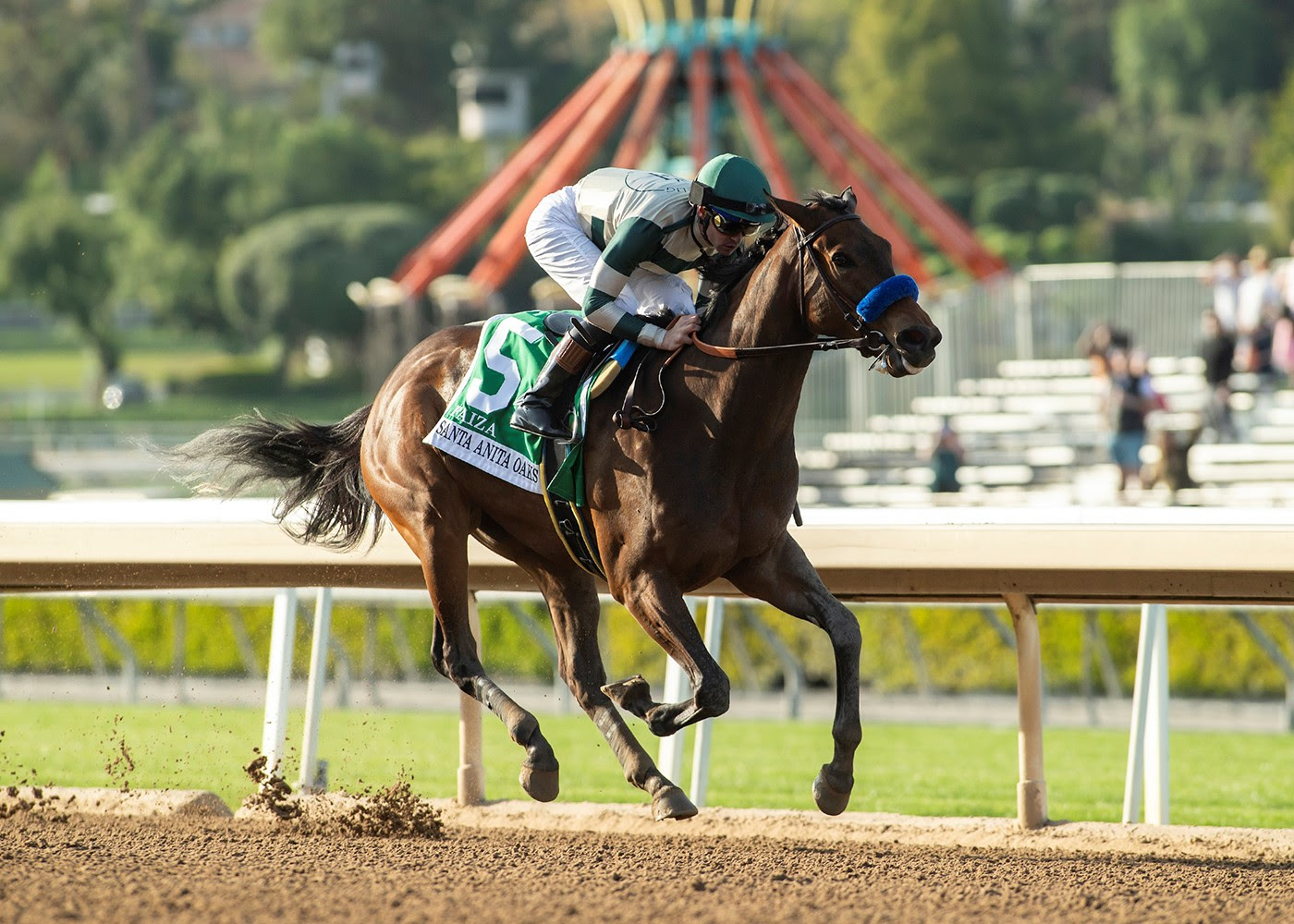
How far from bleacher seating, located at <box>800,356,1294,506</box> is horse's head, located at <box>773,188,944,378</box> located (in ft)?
29.4

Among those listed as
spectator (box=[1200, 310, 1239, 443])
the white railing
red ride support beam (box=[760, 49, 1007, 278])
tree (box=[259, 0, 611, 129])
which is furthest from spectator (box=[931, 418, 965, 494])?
tree (box=[259, 0, 611, 129])

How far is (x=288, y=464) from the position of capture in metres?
5.68

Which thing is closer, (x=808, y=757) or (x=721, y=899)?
(x=721, y=899)

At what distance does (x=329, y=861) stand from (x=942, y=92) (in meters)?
47.0

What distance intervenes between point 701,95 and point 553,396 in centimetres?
2406

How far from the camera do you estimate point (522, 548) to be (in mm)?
5250

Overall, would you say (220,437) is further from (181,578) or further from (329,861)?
(329,861)

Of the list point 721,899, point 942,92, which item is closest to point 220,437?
point 721,899

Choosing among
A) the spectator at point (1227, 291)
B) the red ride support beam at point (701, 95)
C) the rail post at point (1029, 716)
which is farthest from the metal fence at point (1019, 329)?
the rail post at point (1029, 716)

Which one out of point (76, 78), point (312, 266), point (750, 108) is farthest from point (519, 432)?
point (76, 78)

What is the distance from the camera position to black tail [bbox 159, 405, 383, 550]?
18.1 ft

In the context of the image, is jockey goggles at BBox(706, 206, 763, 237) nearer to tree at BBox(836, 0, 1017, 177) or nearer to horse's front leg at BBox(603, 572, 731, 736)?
horse's front leg at BBox(603, 572, 731, 736)

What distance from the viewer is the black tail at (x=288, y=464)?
18.1ft

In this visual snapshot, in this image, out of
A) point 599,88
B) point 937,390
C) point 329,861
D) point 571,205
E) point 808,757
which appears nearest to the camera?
point 329,861
